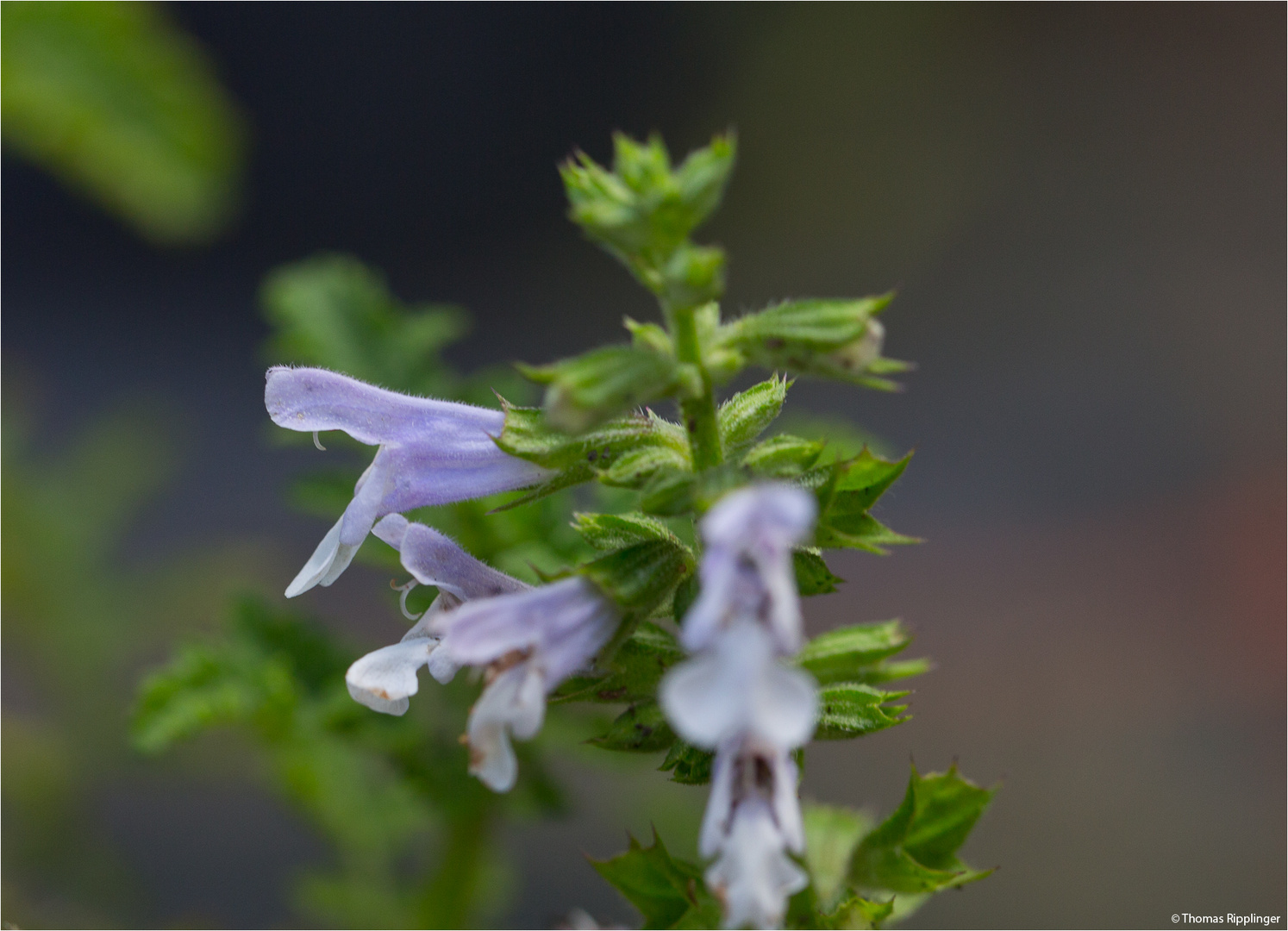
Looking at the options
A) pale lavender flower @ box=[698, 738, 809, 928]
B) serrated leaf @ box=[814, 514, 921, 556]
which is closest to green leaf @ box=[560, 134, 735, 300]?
serrated leaf @ box=[814, 514, 921, 556]

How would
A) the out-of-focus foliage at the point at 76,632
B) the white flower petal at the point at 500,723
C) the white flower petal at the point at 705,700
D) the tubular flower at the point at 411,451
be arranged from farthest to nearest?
the out-of-focus foliage at the point at 76,632 → the tubular flower at the point at 411,451 → the white flower petal at the point at 500,723 → the white flower petal at the point at 705,700

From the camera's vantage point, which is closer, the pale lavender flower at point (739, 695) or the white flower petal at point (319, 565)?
the pale lavender flower at point (739, 695)

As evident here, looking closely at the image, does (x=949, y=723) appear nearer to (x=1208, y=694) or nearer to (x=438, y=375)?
(x=1208, y=694)

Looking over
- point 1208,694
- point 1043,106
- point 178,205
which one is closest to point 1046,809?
point 1208,694

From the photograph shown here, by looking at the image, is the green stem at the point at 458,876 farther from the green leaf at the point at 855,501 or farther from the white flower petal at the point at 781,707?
the white flower petal at the point at 781,707

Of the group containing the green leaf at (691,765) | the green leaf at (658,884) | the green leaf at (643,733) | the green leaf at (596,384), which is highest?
the green leaf at (596,384)

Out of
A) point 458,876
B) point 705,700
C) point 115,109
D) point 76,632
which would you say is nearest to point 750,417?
point 705,700

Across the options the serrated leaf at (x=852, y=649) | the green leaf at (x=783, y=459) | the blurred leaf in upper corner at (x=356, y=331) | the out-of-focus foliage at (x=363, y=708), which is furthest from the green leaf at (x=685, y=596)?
the blurred leaf in upper corner at (x=356, y=331)

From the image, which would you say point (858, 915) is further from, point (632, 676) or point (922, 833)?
point (632, 676)
